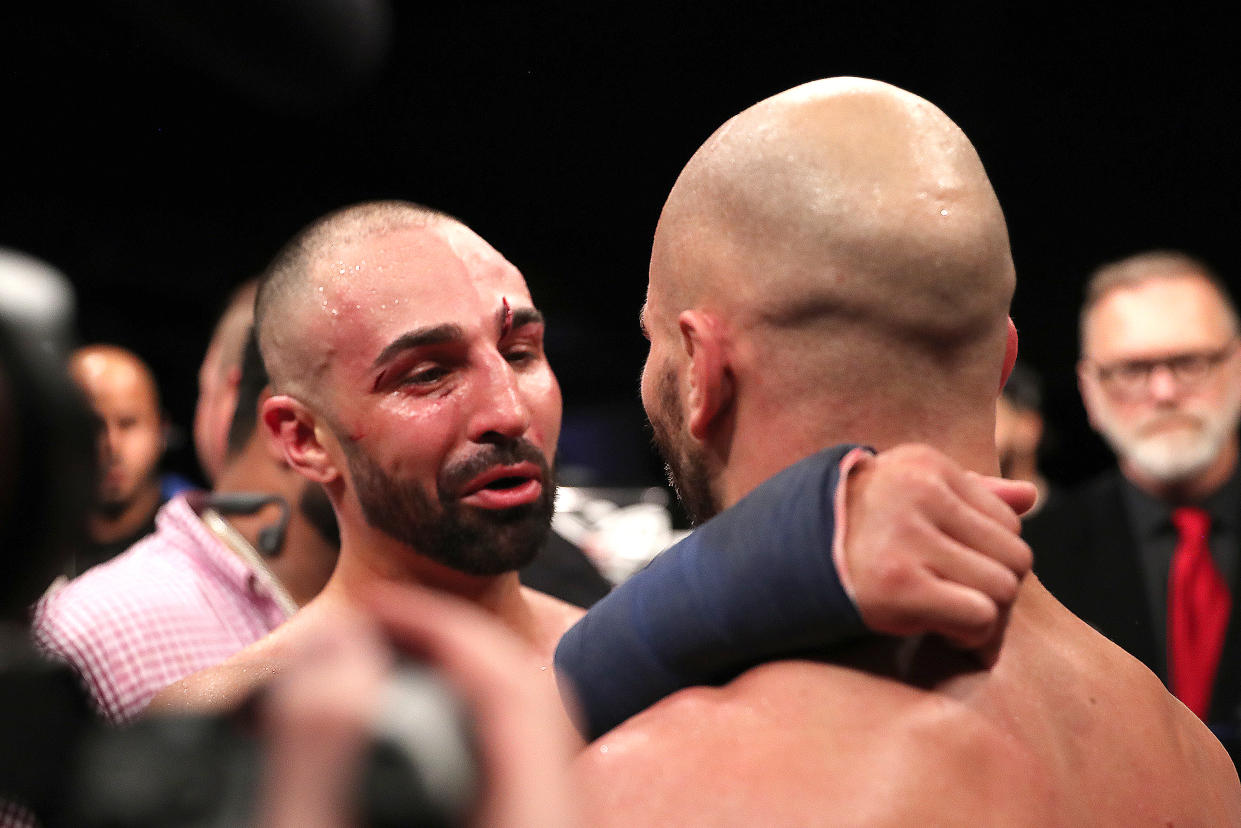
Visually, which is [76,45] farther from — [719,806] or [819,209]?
[719,806]

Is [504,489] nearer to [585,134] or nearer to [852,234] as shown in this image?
[852,234]

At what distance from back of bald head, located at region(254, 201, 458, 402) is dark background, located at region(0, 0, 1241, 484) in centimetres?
204

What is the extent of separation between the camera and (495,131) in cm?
463

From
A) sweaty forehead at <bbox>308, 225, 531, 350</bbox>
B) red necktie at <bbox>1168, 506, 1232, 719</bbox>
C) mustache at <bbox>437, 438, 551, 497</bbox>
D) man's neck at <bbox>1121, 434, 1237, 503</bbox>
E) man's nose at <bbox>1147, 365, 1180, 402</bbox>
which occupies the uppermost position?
sweaty forehead at <bbox>308, 225, 531, 350</bbox>

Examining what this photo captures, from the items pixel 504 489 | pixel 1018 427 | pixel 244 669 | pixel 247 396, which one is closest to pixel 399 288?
pixel 504 489

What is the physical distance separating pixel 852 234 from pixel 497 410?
0.80m

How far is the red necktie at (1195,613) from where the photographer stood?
8.96 ft

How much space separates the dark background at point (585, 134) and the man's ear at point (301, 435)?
2.17 meters

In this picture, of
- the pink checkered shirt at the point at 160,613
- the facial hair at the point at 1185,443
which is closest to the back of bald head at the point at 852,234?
the pink checkered shirt at the point at 160,613

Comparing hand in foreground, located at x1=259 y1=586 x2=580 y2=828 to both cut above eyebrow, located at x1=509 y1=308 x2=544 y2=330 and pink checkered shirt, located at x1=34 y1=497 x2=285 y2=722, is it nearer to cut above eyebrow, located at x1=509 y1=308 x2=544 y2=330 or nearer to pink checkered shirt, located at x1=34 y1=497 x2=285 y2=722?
cut above eyebrow, located at x1=509 y1=308 x2=544 y2=330

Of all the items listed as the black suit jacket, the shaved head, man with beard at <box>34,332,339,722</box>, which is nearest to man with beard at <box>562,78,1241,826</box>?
man with beard at <box>34,332,339,722</box>

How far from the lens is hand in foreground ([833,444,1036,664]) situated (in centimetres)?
96

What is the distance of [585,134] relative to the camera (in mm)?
4820

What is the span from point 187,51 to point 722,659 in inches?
26.0
